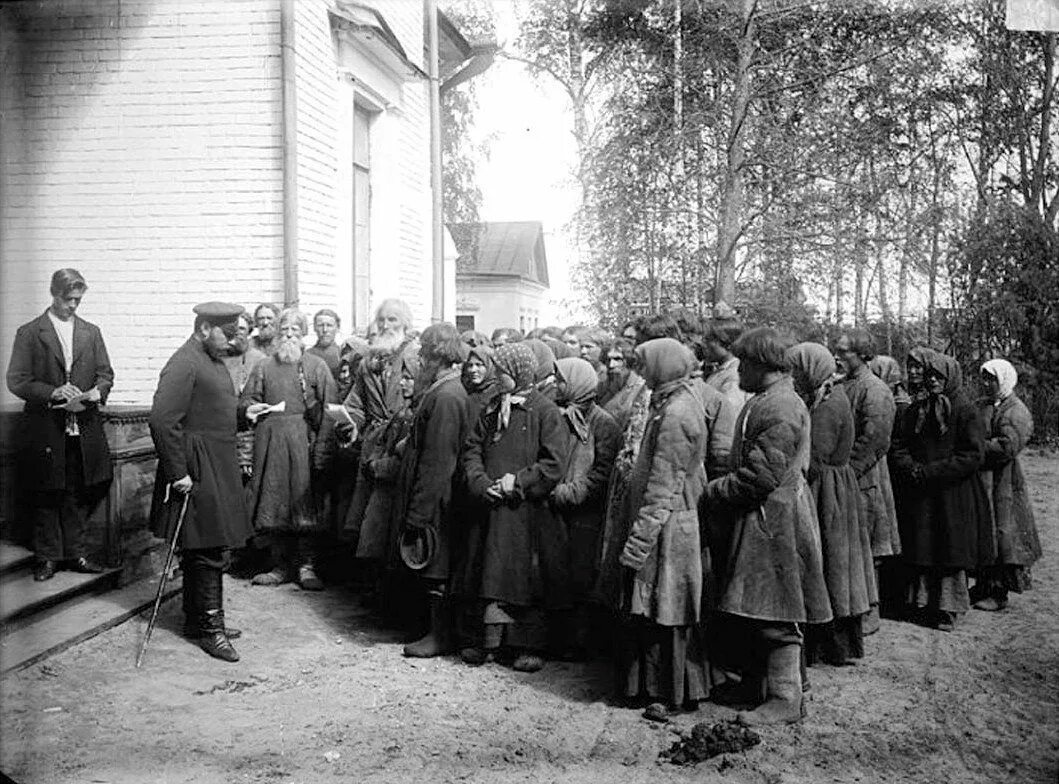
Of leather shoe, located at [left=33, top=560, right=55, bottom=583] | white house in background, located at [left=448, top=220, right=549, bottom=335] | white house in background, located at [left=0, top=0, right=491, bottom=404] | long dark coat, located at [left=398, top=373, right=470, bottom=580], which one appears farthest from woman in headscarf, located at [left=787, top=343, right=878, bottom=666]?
white house in background, located at [left=448, top=220, right=549, bottom=335]

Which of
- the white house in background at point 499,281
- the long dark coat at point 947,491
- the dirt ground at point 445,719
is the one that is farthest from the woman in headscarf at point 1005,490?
the white house in background at point 499,281

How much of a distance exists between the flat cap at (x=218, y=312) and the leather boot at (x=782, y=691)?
133 inches

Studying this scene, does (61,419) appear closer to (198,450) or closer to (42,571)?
(42,571)

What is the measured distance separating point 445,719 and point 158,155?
5819 mm

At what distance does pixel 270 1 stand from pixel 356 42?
1.50m

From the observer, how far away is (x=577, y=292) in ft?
34.2

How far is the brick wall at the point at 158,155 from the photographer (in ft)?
26.3

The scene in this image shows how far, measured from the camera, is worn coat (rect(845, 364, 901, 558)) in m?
5.83

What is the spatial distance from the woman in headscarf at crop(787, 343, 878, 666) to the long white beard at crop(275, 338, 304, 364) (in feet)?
11.6

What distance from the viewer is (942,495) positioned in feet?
20.1

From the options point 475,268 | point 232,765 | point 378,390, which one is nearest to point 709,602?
point 232,765

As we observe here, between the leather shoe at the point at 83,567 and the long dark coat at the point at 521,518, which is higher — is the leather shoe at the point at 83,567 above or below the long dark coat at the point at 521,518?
below

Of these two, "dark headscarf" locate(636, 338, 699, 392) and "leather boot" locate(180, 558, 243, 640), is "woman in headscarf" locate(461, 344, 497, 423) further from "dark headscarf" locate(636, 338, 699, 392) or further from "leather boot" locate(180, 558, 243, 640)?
"leather boot" locate(180, 558, 243, 640)

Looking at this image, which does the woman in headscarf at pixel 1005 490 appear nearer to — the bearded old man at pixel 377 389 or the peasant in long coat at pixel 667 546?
the peasant in long coat at pixel 667 546
